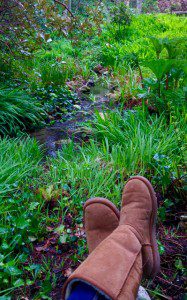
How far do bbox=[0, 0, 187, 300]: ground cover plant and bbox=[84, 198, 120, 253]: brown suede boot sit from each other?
164mm

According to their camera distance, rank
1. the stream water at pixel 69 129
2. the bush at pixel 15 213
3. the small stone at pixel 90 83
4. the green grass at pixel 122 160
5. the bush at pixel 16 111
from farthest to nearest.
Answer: the small stone at pixel 90 83 → the bush at pixel 16 111 → the stream water at pixel 69 129 → the green grass at pixel 122 160 → the bush at pixel 15 213

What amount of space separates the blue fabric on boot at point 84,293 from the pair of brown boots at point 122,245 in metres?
0.02

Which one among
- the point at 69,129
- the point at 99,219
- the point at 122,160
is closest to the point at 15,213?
the point at 99,219

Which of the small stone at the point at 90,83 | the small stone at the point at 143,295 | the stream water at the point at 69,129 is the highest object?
the small stone at the point at 143,295

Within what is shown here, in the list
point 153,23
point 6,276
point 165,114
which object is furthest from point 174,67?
point 153,23

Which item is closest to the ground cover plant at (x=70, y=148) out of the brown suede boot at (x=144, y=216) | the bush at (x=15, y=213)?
the bush at (x=15, y=213)

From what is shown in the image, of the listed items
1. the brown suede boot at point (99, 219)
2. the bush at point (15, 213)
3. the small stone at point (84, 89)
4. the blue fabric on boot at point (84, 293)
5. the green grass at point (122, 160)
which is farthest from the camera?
the small stone at point (84, 89)

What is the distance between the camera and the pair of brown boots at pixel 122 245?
117 cm

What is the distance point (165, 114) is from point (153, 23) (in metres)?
5.45

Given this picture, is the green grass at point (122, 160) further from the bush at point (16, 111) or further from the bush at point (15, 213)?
the bush at point (16, 111)

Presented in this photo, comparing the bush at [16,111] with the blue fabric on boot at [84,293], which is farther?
the bush at [16,111]

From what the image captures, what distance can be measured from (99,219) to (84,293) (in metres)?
0.59

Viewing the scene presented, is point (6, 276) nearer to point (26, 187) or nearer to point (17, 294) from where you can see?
point (17, 294)

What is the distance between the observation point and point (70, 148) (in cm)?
294
